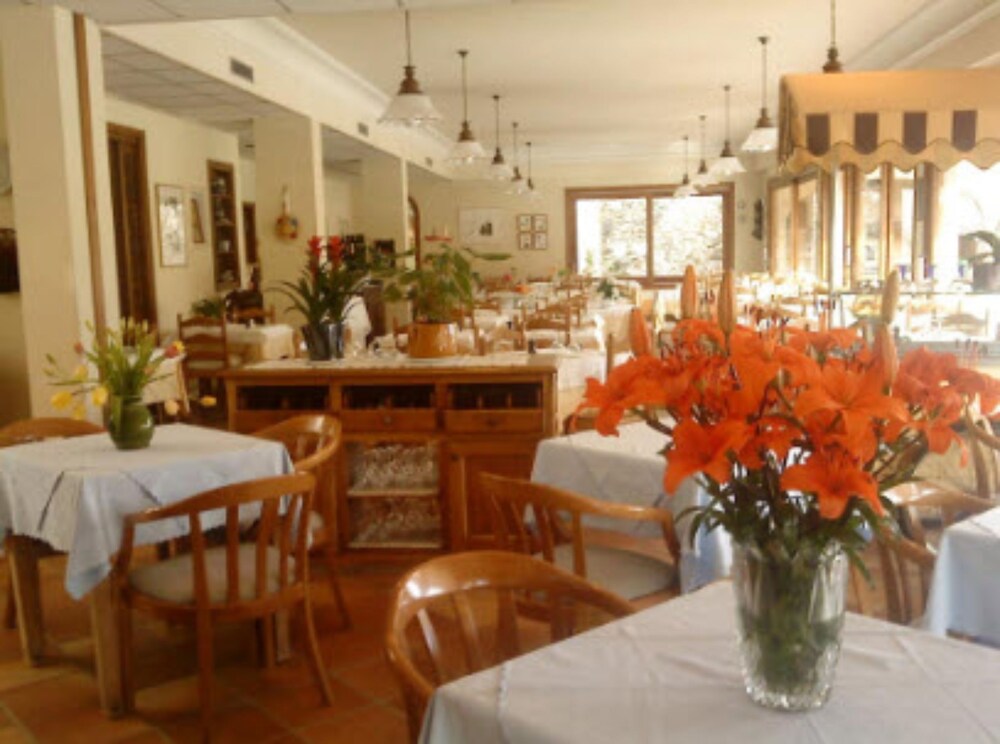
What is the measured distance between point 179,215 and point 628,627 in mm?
8600

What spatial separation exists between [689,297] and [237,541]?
182cm

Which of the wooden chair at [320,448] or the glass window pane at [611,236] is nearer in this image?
the wooden chair at [320,448]

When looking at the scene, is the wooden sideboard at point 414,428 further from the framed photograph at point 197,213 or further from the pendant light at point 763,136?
the framed photograph at point 197,213

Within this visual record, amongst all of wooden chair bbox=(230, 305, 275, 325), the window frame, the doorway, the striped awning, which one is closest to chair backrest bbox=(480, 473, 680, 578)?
the striped awning

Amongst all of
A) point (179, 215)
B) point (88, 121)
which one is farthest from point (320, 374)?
point (179, 215)

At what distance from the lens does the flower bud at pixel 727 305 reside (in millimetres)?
1438

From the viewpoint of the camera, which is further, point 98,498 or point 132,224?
point 132,224

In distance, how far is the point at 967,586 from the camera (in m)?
2.30

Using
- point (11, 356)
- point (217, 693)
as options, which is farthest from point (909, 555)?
point (11, 356)

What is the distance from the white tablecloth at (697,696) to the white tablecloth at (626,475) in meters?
1.33

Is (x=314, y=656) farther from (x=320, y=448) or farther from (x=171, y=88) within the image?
(x=171, y=88)

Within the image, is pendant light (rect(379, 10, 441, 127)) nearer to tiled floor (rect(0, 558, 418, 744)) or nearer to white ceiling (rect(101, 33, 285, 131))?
white ceiling (rect(101, 33, 285, 131))

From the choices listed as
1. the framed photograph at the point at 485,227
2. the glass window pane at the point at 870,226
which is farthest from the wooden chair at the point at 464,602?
the framed photograph at the point at 485,227

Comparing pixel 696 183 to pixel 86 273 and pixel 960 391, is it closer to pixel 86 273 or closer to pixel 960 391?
pixel 86 273
